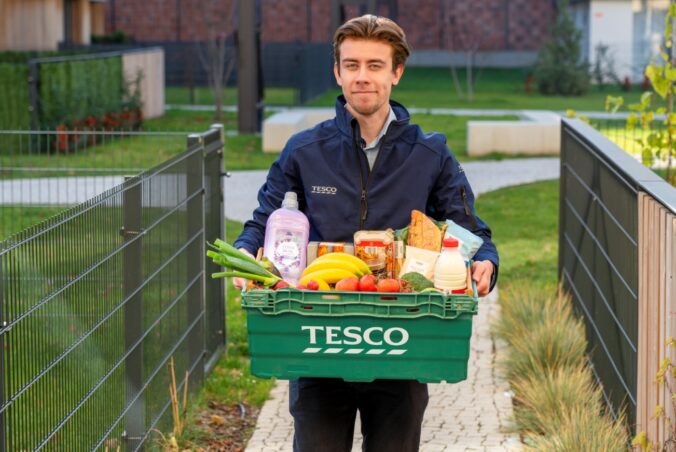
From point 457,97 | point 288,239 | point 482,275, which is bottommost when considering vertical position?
point 457,97

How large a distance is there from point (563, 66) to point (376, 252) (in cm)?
3551

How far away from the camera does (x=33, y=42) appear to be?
A: 34.2 metres

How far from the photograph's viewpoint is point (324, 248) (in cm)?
428

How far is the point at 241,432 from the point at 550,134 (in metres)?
14.8

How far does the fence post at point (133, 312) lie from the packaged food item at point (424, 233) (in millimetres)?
1667

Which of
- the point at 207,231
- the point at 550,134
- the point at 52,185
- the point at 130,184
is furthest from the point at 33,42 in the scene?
the point at 130,184

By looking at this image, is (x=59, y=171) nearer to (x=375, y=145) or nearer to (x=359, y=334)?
(x=375, y=145)

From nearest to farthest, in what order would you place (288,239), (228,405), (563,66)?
(288,239) → (228,405) → (563,66)

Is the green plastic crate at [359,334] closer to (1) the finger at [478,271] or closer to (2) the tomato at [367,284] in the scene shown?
(2) the tomato at [367,284]

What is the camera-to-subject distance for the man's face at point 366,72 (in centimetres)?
427

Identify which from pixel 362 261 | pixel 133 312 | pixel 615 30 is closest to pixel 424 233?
pixel 362 261

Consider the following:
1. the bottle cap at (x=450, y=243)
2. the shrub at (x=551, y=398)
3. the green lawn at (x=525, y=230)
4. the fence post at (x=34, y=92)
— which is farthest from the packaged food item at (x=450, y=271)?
the fence post at (x=34, y=92)

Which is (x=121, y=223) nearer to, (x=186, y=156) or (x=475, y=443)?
(x=186, y=156)

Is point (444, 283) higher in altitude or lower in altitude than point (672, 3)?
lower
